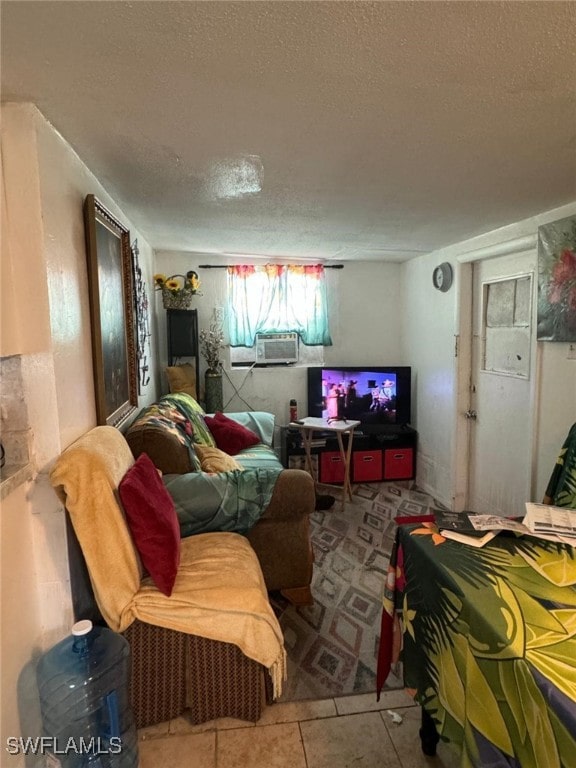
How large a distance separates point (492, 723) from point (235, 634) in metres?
0.89

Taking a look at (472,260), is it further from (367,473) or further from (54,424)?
(54,424)

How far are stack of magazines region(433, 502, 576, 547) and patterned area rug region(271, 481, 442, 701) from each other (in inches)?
33.8

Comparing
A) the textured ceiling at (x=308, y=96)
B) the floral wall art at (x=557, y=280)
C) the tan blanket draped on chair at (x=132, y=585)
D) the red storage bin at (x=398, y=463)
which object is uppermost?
the textured ceiling at (x=308, y=96)

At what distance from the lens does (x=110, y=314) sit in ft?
6.99

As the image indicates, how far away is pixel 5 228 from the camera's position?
1.36 m

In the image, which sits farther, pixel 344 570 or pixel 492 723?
pixel 344 570

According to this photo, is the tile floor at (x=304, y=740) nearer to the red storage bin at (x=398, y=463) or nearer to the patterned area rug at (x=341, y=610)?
the patterned area rug at (x=341, y=610)

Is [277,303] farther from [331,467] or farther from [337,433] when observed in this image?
[331,467]

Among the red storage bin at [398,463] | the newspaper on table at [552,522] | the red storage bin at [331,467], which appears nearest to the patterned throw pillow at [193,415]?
the red storage bin at [331,467]

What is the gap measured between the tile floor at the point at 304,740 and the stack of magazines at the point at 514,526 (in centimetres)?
75

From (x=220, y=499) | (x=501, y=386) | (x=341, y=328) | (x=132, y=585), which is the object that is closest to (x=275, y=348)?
(x=341, y=328)

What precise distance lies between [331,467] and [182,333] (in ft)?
6.10

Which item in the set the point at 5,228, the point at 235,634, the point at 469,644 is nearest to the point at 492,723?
the point at 469,644

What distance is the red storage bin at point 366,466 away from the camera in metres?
4.19
